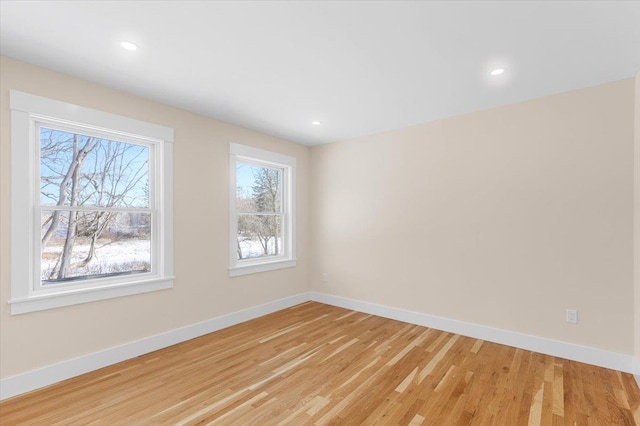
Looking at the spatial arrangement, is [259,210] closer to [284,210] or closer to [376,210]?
[284,210]

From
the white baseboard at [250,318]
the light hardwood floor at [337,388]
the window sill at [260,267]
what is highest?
the window sill at [260,267]

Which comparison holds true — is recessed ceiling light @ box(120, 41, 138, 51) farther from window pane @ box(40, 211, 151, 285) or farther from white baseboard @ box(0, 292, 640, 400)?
white baseboard @ box(0, 292, 640, 400)

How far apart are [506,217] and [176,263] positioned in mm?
3664

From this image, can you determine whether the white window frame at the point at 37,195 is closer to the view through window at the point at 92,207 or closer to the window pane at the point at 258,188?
the view through window at the point at 92,207

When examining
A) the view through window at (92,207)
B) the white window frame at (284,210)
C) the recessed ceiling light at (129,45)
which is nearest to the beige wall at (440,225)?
the white window frame at (284,210)

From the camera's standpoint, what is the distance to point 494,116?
10.8 feet

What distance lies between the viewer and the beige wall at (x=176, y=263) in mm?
2268

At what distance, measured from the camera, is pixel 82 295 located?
8.50 ft

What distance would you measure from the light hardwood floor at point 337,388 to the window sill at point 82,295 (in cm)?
64

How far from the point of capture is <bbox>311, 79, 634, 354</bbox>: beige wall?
269 cm

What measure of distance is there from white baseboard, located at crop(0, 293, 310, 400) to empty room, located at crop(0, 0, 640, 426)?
0.7 inches

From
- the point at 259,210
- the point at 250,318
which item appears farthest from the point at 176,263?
the point at 259,210

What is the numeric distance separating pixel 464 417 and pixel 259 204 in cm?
339

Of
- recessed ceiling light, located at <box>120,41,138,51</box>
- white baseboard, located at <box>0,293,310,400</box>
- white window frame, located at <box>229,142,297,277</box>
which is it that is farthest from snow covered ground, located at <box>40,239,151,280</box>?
recessed ceiling light, located at <box>120,41,138,51</box>
